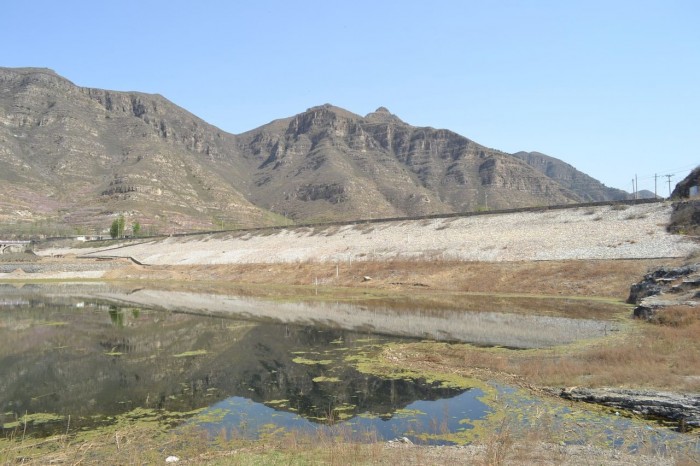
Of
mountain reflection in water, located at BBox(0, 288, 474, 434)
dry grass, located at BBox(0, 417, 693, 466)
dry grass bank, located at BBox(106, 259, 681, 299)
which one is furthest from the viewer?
dry grass bank, located at BBox(106, 259, 681, 299)

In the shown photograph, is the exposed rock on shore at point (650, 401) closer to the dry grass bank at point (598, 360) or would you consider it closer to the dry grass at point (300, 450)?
the dry grass bank at point (598, 360)

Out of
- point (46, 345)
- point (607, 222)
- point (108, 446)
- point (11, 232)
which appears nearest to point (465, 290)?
point (607, 222)

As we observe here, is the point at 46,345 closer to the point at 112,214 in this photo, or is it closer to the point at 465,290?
the point at 465,290

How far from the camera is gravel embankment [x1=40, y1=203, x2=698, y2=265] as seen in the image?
5275 cm

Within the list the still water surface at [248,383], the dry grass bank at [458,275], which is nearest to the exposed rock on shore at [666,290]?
the still water surface at [248,383]

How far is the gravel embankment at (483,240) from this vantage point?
173ft

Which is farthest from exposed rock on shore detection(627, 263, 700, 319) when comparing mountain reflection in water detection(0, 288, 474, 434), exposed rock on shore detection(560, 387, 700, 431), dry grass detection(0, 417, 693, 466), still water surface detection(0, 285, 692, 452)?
dry grass detection(0, 417, 693, 466)

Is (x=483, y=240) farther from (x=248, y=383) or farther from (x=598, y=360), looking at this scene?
(x=248, y=383)

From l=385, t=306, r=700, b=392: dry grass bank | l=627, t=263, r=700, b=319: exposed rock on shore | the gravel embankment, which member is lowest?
l=385, t=306, r=700, b=392: dry grass bank

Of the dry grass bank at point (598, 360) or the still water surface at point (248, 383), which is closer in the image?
the still water surface at point (248, 383)

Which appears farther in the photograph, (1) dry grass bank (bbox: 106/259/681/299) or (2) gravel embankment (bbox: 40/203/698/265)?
(2) gravel embankment (bbox: 40/203/698/265)

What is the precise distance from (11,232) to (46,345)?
152m

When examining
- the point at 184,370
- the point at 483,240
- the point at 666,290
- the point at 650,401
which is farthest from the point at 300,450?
the point at 483,240

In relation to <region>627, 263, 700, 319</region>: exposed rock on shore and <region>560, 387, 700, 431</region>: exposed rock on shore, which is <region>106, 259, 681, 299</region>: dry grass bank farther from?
<region>560, 387, 700, 431</region>: exposed rock on shore
